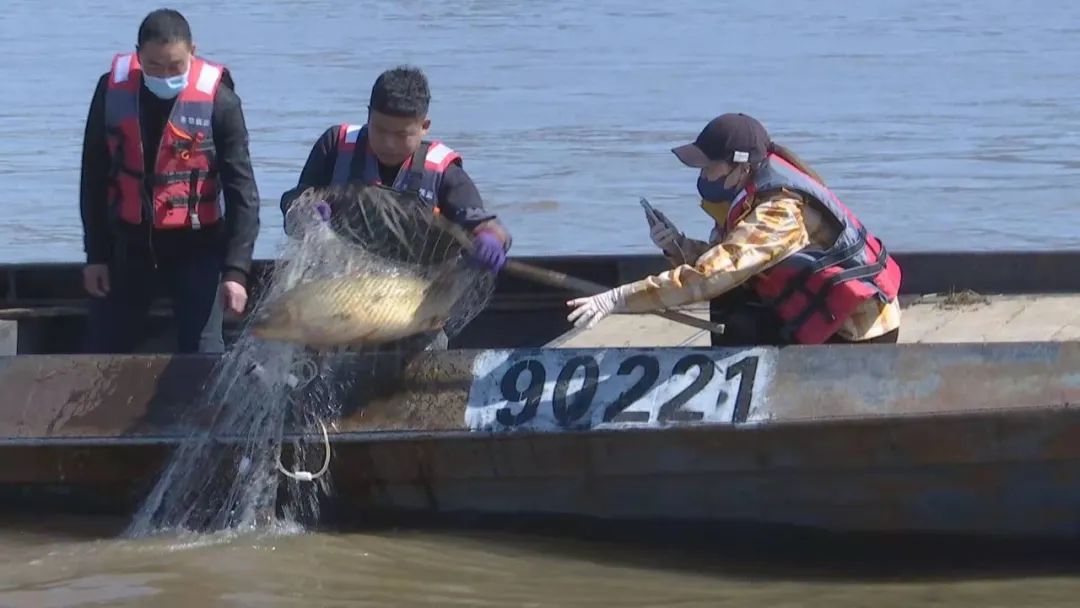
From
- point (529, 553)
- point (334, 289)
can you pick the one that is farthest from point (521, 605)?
point (334, 289)

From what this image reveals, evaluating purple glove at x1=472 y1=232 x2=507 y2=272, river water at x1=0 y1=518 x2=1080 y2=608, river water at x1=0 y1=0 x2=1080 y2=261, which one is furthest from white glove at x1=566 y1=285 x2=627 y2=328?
river water at x1=0 y1=0 x2=1080 y2=261

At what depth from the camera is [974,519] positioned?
5340 mm

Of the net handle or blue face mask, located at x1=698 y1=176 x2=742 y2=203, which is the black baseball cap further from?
the net handle

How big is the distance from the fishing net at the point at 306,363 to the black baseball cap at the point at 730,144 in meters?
0.75

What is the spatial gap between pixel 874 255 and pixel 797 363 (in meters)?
0.46

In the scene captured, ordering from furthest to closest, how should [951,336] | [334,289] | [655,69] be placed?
[655,69] → [951,336] → [334,289]

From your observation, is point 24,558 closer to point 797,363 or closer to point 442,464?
point 442,464

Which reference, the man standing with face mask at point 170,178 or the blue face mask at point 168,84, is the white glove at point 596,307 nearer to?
the man standing with face mask at point 170,178

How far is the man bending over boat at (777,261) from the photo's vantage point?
16.8ft

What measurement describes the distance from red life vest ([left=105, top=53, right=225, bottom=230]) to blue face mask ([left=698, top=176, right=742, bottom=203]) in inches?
63.2

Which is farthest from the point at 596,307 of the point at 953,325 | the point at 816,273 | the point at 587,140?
the point at 587,140

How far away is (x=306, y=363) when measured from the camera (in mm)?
5445

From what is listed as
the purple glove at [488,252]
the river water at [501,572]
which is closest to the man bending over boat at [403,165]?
the purple glove at [488,252]

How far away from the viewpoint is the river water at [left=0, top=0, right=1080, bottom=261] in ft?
43.0
